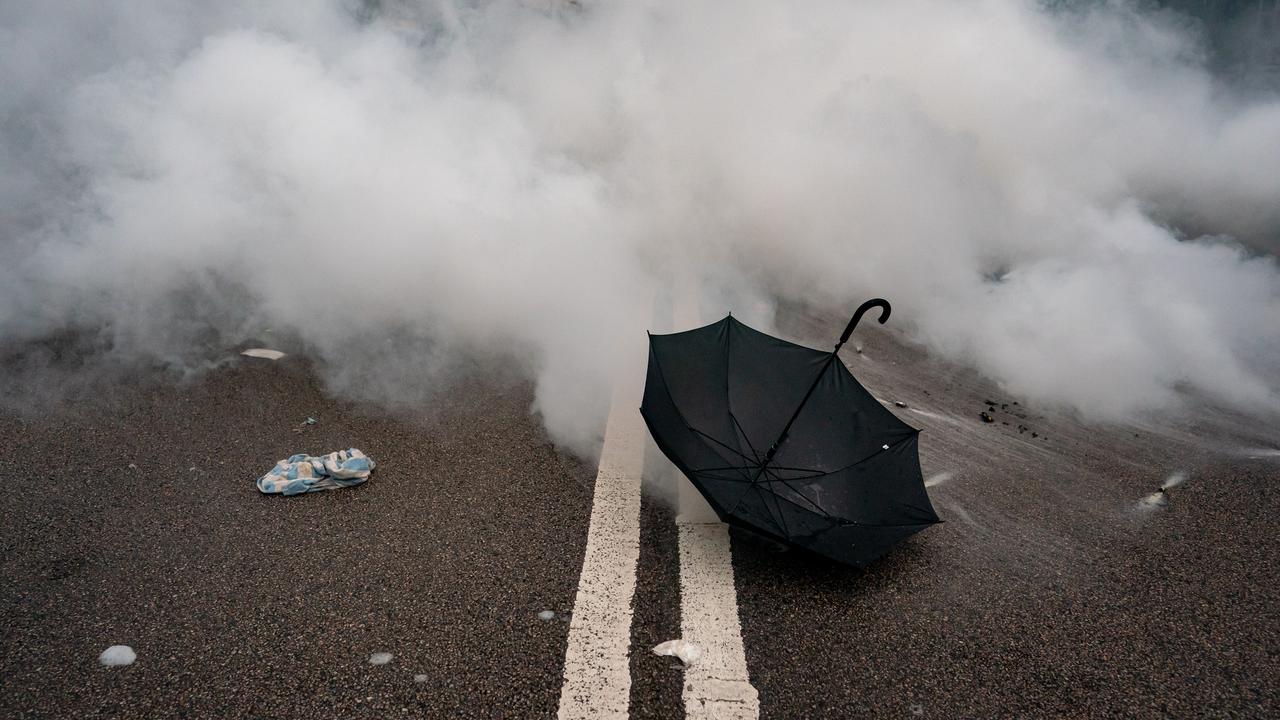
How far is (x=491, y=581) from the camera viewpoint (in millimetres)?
2025

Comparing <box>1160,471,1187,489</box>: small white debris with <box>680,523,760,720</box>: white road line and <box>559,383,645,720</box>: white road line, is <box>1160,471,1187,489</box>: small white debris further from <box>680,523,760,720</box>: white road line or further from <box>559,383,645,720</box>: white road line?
<box>559,383,645,720</box>: white road line

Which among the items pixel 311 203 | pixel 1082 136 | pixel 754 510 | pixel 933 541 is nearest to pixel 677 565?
pixel 754 510

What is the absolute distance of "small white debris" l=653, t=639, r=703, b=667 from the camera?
6.06 feet

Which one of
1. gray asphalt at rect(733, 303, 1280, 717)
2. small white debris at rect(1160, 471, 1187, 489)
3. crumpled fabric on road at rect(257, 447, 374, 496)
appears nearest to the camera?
gray asphalt at rect(733, 303, 1280, 717)

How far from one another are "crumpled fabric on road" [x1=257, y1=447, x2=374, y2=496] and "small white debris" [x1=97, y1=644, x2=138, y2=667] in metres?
0.67

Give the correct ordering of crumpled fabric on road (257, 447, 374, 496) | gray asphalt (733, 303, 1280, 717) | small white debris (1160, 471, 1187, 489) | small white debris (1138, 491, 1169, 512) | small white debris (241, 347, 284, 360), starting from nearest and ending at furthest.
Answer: gray asphalt (733, 303, 1280, 717) < crumpled fabric on road (257, 447, 374, 496) < small white debris (1138, 491, 1169, 512) < small white debris (1160, 471, 1187, 489) < small white debris (241, 347, 284, 360)

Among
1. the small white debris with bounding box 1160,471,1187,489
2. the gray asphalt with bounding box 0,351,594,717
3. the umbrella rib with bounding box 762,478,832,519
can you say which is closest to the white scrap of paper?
the gray asphalt with bounding box 0,351,594,717

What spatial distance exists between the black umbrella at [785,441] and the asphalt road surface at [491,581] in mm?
232

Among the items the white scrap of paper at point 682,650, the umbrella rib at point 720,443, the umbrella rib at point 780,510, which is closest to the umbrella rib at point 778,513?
the umbrella rib at point 780,510

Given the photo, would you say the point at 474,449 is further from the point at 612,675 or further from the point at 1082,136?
the point at 1082,136

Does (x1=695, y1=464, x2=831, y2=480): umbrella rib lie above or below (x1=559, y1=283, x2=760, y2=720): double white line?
above

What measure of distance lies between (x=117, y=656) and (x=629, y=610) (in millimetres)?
1325

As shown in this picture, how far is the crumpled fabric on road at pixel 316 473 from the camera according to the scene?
A: 235 cm

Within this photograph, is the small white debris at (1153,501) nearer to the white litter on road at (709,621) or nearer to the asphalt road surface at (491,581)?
the asphalt road surface at (491,581)
